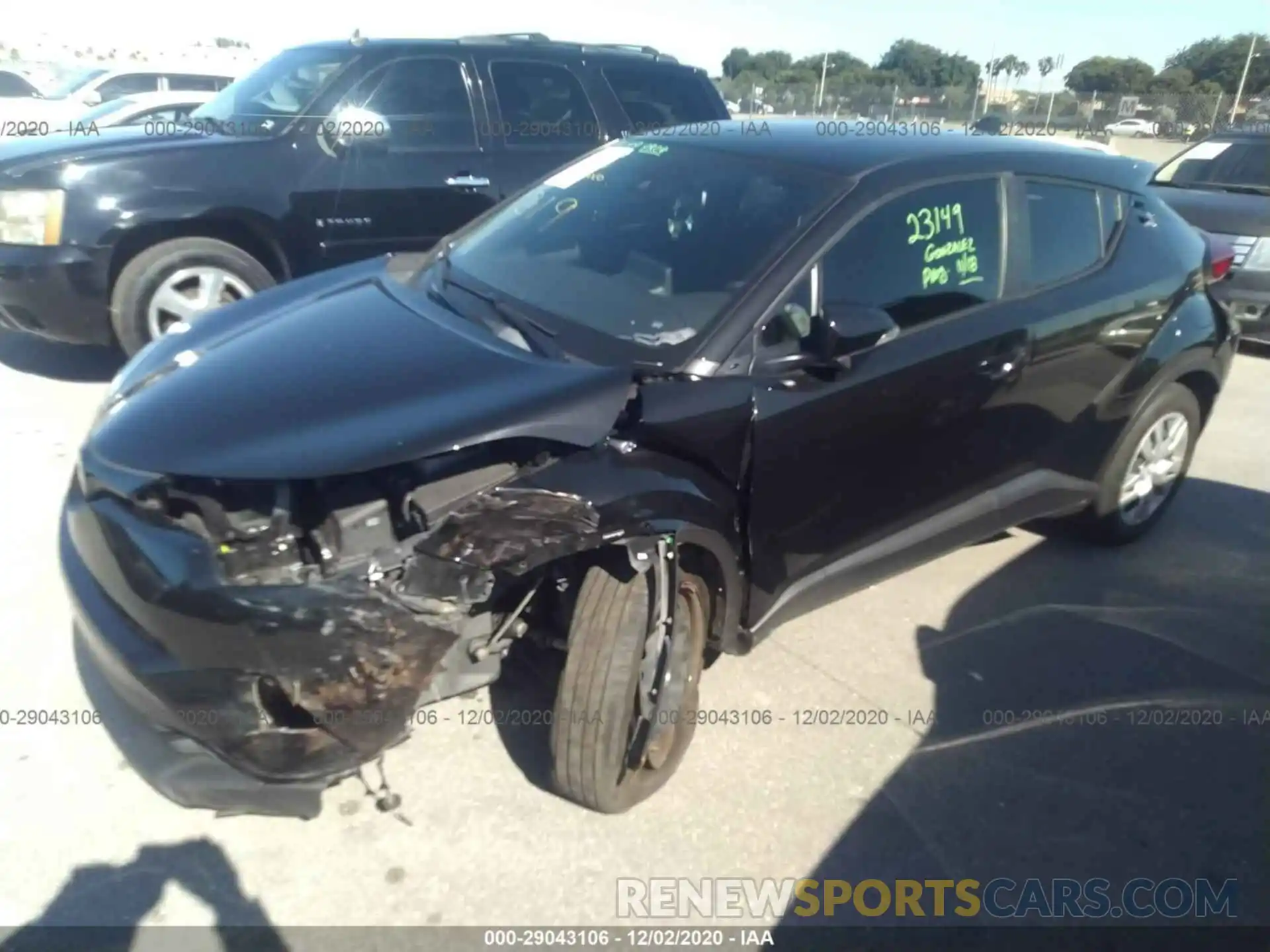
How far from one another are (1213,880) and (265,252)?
509 centimetres

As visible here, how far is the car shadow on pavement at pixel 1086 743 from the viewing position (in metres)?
2.61

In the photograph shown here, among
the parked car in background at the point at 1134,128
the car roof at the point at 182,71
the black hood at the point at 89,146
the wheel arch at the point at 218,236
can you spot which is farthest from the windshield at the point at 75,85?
the parked car in background at the point at 1134,128

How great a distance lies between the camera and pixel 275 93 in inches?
224

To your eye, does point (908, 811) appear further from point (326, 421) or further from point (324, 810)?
point (326, 421)

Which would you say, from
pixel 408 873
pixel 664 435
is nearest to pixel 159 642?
pixel 408 873

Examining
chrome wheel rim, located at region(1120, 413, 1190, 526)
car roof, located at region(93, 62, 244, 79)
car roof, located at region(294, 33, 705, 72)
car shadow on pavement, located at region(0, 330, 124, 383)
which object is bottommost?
car shadow on pavement, located at region(0, 330, 124, 383)

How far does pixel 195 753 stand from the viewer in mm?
2219

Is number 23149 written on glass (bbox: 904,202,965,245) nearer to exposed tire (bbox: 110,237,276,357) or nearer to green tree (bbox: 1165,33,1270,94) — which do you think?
exposed tire (bbox: 110,237,276,357)

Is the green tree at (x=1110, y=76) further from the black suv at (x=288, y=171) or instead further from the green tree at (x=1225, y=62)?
the black suv at (x=288, y=171)

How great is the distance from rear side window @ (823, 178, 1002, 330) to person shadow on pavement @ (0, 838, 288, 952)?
7.15 ft

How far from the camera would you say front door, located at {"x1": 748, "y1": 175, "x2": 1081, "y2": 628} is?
2.76 metres

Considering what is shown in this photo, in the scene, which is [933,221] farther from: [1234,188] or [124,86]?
[124,86]

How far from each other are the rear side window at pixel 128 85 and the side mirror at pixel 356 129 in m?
8.82

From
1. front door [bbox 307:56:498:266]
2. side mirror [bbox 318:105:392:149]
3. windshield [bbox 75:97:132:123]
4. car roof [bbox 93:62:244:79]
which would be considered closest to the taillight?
front door [bbox 307:56:498:266]
